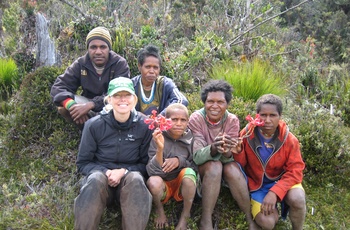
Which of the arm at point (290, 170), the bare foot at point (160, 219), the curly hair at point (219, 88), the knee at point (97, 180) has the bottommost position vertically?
the bare foot at point (160, 219)

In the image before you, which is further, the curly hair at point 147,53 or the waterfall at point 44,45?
the waterfall at point 44,45

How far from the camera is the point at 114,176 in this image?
356 centimetres

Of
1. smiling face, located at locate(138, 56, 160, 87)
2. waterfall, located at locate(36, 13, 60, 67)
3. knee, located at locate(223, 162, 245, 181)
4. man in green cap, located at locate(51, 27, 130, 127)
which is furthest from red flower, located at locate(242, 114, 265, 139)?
waterfall, located at locate(36, 13, 60, 67)

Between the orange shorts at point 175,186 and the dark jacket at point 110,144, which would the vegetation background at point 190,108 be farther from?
the dark jacket at point 110,144

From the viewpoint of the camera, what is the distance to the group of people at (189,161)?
11.6ft

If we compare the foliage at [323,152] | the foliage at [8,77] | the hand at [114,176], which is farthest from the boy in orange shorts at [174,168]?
the foliage at [8,77]

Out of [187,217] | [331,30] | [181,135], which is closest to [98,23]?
[181,135]

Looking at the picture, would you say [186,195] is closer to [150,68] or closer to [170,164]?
[170,164]

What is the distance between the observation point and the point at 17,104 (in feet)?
18.4

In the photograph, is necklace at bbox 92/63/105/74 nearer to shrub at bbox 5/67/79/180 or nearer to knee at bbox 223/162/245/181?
shrub at bbox 5/67/79/180

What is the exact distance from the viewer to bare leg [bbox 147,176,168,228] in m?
3.61

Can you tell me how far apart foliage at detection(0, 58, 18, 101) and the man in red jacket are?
4520 millimetres

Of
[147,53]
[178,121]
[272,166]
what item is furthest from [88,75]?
[272,166]

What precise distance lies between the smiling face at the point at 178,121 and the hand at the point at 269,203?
1043mm
